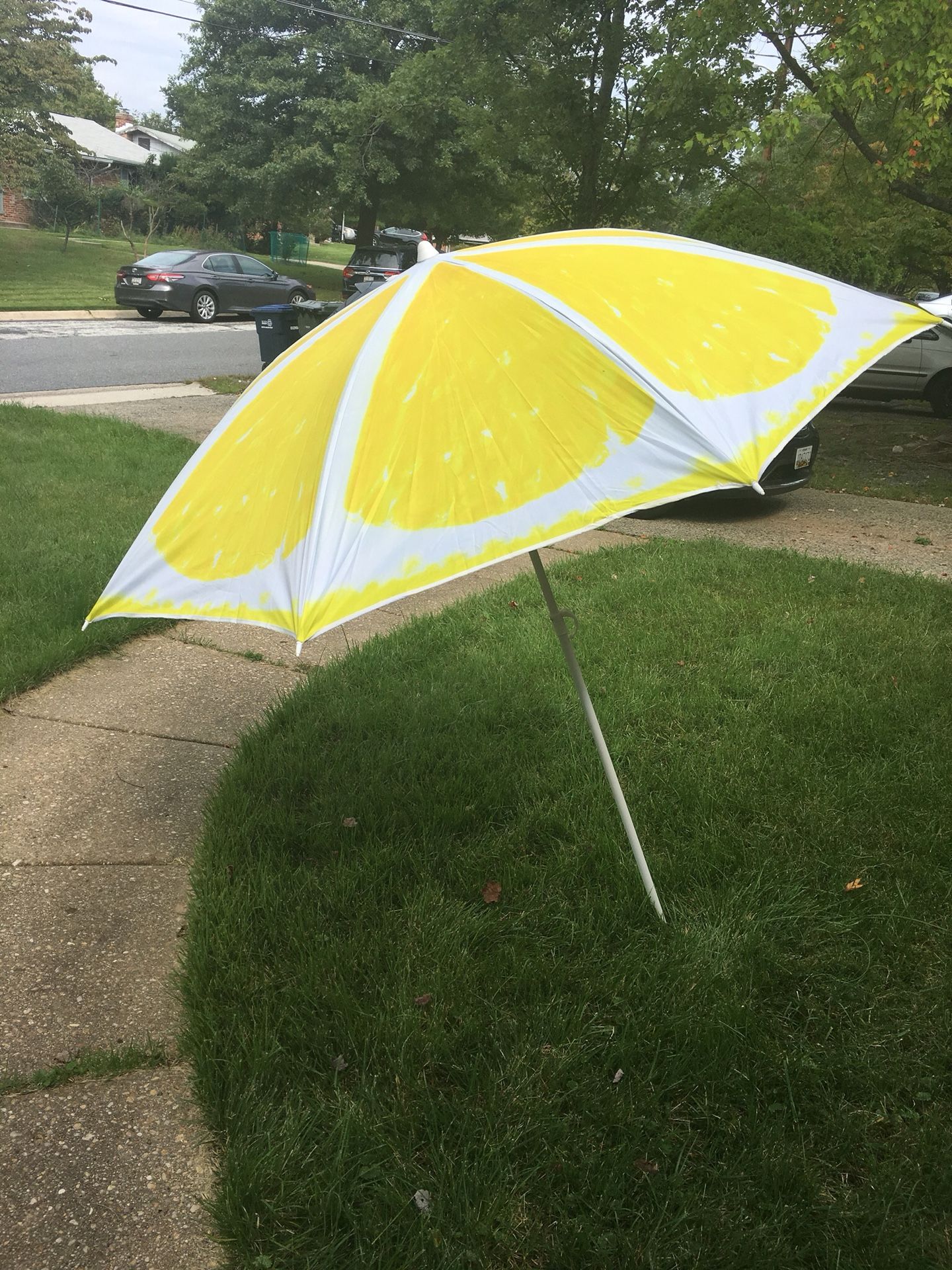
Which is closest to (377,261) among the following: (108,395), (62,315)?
(62,315)

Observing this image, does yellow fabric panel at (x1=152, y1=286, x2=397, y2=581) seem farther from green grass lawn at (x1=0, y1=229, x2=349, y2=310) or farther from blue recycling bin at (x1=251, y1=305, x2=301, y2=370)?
green grass lawn at (x1=0, y1=229, x2=349, y2=310)

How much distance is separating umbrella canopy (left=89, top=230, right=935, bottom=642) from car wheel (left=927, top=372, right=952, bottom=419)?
12018 mm

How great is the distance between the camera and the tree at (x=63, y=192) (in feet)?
119

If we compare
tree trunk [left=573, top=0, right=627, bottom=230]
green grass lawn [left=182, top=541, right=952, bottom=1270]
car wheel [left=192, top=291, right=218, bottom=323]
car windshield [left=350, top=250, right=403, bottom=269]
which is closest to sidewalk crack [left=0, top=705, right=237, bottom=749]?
green grass lawn [left=182, top=541, right=952, bottom=1270]

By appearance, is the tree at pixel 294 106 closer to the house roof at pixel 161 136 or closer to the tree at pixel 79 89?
the tree at pixel 79 89

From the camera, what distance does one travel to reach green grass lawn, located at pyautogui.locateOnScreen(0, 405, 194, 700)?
4980mm

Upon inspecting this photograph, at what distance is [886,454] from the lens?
36.7 ft

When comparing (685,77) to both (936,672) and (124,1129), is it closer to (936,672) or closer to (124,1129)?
(936,672)

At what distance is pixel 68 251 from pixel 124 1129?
38978 millimetres

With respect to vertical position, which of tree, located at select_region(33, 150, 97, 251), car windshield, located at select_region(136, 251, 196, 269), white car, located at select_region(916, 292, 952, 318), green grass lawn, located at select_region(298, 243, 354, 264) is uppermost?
tree, located at select_region(33, 150, 97, 251)

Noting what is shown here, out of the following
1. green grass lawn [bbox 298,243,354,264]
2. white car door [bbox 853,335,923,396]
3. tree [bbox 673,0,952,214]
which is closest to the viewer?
tree [bbox 673,0,952,214]

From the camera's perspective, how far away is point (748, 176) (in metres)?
13.1

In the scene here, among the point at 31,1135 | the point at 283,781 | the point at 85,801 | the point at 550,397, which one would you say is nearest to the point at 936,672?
the point at 283,781

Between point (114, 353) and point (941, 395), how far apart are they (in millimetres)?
12492
